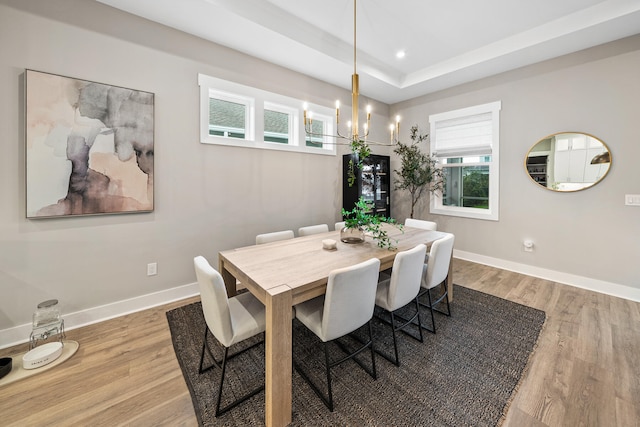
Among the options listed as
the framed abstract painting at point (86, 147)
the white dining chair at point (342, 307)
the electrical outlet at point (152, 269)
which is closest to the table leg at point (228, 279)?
the white dining chair at point (342, 307)

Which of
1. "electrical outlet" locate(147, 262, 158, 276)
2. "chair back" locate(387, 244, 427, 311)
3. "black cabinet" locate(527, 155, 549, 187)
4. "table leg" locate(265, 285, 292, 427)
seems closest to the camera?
"table leg" locate(265, 285, 292, 427)

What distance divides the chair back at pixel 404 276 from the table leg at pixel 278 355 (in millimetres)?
818

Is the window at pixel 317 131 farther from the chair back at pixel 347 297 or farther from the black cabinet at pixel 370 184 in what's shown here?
the chair back at pixel 347 297

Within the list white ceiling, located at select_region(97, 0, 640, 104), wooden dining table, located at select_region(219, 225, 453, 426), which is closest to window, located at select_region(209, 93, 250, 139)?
white ceiling, located at select_region(97, 0, 640, 104)

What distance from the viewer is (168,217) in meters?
2.77

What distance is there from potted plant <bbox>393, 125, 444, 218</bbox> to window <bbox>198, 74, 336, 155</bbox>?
174 centimetres

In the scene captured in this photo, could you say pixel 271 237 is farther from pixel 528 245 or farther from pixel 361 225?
pixel 528 245

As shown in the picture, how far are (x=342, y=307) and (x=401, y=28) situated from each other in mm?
3169

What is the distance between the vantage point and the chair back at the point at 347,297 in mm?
1460

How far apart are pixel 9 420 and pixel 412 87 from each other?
5491mm

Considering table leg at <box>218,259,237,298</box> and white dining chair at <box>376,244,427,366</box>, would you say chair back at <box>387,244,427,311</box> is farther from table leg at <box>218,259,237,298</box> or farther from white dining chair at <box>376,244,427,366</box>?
table leg at <box>218,259,237,298</box>

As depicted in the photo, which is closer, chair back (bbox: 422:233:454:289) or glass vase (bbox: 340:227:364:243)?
chair back (bbox: 422:233:454:289)

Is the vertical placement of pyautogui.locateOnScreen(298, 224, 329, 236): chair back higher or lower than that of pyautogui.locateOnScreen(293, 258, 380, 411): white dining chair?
higher

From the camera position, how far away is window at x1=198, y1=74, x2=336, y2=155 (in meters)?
2.96
